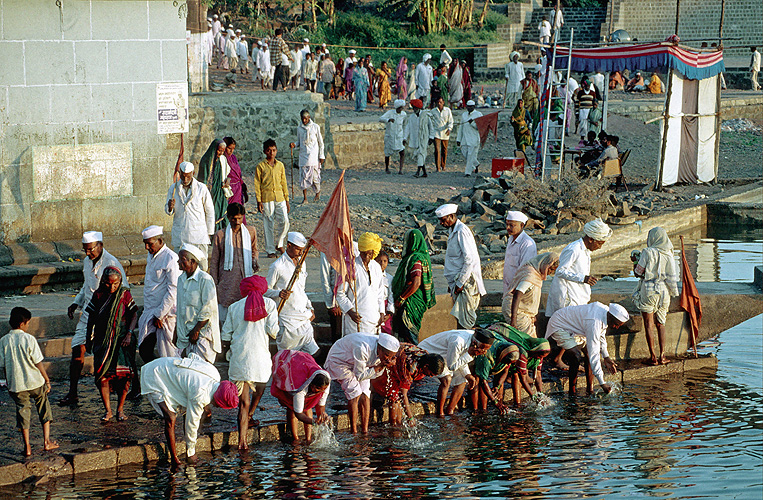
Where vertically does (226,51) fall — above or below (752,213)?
above

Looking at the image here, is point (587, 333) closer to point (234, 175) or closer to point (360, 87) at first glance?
point (234, 175)

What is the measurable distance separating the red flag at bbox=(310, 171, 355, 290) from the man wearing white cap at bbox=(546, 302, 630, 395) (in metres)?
2.14

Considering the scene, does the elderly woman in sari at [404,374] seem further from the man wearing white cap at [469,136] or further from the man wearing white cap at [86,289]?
the man wearing white cap at [469,136]

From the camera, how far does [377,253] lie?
8.88m

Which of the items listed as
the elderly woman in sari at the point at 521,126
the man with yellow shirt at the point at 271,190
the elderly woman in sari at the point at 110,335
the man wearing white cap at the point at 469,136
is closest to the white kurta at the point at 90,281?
A: the elderly woman in sari at the point at 110,335

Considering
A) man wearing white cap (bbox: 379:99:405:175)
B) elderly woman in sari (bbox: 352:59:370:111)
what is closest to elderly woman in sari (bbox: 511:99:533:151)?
man wearing white cap (bbox: 379:99:405:175)

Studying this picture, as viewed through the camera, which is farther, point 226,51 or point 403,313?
point 226,51

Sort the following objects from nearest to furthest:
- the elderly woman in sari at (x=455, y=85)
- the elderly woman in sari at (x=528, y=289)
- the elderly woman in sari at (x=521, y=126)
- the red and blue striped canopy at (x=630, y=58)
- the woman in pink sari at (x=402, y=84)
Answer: the elderly woman in sari at (x=528, y=289)
the red and blue striped canopy at (x=630, y=58)
the elderly woman in sari at (x=521, y=126)
the elderly woman in sari at (x=455, y=85)
the woman in pink sari at (x=402, y=84)

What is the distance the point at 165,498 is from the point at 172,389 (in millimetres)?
834

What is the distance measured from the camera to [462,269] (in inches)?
377

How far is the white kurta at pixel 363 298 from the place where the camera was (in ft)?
29.1

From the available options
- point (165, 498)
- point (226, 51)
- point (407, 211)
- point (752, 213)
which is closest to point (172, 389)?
point (165, 498)

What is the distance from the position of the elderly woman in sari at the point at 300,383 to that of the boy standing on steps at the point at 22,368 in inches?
68.3

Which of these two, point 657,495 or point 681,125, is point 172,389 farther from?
point 681,125
